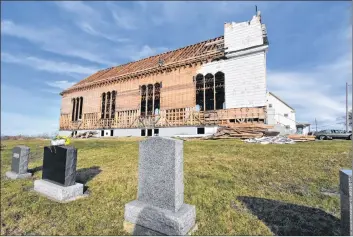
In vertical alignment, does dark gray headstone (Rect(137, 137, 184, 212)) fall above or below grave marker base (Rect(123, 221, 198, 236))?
above

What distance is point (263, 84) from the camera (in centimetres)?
1753

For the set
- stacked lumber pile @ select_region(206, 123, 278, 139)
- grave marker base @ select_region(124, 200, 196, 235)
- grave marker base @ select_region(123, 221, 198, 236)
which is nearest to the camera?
grave marker base @ select_region(124, 200, 196, 235)

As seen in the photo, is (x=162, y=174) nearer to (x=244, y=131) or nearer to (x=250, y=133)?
(x=250, y=133)

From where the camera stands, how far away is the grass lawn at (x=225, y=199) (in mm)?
4379

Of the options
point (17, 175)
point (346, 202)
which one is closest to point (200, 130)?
point (17, 175)

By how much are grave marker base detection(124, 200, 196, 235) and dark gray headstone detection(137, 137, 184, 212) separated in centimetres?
16

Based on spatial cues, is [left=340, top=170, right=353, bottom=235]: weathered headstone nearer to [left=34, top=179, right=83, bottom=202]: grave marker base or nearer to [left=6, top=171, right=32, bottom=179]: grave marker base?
[left=34, top=179, right=83, bottom=202]: grave marker base

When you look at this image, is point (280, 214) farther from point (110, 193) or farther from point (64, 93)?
point (64, 93)

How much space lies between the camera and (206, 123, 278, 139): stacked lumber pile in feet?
53.6

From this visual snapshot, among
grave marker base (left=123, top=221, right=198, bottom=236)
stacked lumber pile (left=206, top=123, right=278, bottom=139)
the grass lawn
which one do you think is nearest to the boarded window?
stacked lumber pile (left=206, top=123, right=278, bottom=139)

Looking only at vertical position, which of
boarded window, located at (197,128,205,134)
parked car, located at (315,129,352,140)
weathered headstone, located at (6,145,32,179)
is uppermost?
boarded window, located at (197,128,205,134)

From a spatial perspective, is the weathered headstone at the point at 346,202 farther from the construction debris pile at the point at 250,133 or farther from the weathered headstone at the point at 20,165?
the construction debris pile at the point at 250,133

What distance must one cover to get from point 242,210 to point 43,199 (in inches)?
234

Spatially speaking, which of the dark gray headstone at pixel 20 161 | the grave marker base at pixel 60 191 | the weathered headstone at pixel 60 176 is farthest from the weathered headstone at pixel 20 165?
the grave marker base at pixel 60 191
